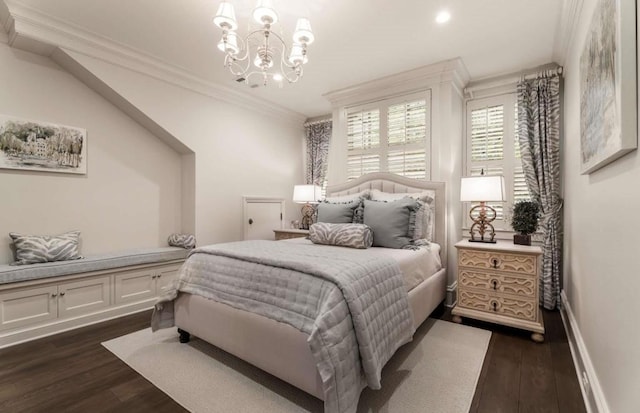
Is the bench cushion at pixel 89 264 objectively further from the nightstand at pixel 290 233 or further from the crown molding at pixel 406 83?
the crown molding at pixel 406 83

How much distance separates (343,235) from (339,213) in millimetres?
420

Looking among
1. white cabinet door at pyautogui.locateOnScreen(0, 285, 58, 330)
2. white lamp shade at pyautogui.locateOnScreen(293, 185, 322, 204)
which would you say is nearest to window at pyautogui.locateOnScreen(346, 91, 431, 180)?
white lamp shade at pyautogui.locateOnScreen(293, 185, 322, 204)

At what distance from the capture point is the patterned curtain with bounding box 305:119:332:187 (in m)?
5.14

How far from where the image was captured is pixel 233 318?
195 centimetres

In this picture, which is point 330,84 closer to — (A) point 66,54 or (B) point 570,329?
(A) point 66,54

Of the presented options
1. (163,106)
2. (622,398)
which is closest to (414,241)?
(622,398)

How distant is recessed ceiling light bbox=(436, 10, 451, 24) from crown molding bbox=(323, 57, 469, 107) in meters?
0.74

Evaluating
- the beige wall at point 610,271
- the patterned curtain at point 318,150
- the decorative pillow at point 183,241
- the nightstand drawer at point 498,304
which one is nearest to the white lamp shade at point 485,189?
the beige wall at point 610,271

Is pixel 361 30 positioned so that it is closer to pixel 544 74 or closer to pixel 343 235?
pixel 343 235

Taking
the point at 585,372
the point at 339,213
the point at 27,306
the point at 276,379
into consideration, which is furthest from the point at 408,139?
the point at 27,306

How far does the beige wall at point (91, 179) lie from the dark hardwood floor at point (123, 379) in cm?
109

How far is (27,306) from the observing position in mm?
2490

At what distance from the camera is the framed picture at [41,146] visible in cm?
267

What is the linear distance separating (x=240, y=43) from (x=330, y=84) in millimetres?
1376
